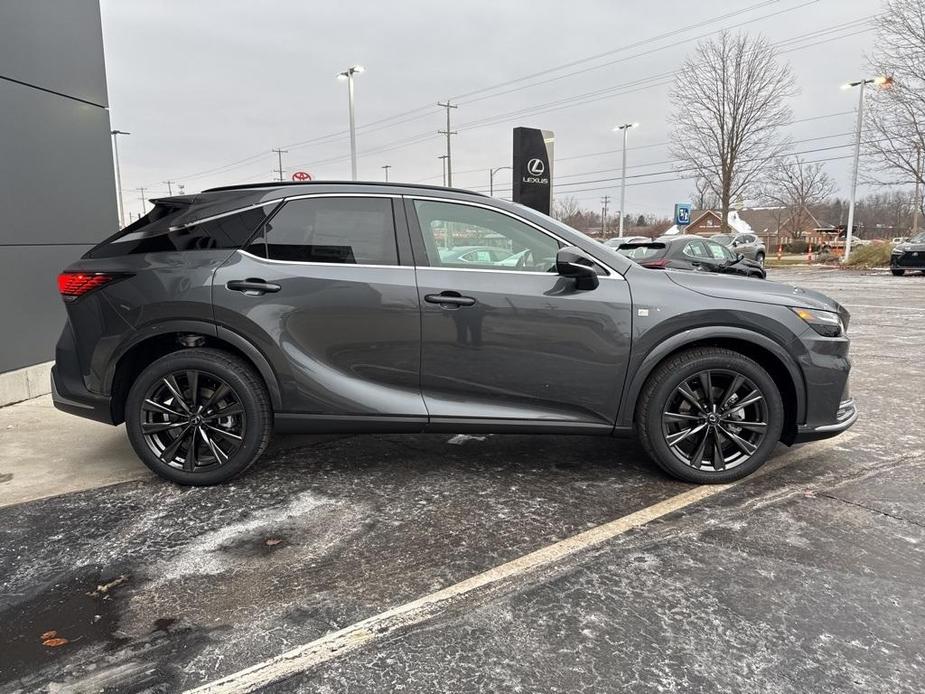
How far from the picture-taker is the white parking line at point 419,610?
7.09ft

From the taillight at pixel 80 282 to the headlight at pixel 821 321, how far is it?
3.94 metres

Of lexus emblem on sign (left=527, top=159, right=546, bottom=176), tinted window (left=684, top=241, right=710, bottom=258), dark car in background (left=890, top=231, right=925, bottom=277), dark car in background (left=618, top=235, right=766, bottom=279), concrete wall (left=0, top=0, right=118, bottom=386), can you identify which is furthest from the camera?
dark car in background (left=890, top=231, right=925, bottom=277)

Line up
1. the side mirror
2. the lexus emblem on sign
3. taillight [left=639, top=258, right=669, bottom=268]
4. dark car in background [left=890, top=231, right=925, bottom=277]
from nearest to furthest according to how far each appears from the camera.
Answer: the side mirror → taillight [left=639, top=258, right=669, bottom=268] → the lexus emblem on sign → dark car in background [left=890, top=231, right=925, bottom=277]

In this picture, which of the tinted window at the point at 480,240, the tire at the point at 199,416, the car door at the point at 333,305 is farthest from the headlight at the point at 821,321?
the tire at the point at 199,416

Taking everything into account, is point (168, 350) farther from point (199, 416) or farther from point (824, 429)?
point (824, 429)

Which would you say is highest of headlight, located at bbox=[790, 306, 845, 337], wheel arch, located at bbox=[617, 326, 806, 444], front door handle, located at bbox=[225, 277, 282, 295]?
front door handle, located at bbox=[225, 277, 282, 295]

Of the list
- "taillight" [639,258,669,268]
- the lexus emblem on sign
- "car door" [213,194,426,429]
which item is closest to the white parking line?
"car door" [213,194,426,429]

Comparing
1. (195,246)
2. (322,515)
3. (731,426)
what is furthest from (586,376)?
(195,246)

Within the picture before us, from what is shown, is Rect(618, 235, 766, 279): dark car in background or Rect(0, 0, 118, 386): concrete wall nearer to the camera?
Rect(0, 0, 118, 386): concrete wall

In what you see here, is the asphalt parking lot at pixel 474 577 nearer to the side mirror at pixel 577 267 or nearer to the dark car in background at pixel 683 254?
the side mirror at pixel 577 267

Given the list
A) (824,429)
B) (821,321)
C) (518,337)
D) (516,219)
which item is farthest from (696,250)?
(518,337)

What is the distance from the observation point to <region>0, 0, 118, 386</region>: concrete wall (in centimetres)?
554

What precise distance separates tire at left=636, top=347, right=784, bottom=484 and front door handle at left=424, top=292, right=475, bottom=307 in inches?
45.3

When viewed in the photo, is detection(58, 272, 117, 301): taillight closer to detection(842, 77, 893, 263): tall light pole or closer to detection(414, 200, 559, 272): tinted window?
detection(414, 200, 559, 272): tinted window
